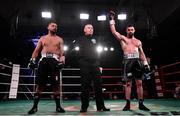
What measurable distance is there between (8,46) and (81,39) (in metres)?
7.85

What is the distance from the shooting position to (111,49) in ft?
36.4

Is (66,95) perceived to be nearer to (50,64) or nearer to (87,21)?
(87,21)

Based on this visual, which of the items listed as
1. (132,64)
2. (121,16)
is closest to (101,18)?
(121,16)

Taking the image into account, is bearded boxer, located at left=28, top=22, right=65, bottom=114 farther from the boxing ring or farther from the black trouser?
the boxing ring

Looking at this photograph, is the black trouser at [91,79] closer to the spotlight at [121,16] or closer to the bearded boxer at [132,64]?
the bearded boxer at [132,64]

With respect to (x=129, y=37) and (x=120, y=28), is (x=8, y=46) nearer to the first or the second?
(x=120, y=28)

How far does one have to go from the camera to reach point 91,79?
127 inches

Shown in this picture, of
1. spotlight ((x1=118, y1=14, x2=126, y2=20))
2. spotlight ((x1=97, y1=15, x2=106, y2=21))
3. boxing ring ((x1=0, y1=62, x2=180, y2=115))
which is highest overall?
spotlight ((x1=118, y1=14, x2=126, y2=20))

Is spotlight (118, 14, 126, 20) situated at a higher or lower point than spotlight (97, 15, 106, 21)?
higher

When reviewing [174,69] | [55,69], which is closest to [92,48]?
[55,69]

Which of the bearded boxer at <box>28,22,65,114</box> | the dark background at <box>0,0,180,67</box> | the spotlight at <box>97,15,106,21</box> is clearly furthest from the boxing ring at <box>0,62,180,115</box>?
the spotlight at <box>97,15,106,21</box>

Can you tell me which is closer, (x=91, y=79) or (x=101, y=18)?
(x=91, y=79)

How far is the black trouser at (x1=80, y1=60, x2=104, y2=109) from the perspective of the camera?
3117 mm

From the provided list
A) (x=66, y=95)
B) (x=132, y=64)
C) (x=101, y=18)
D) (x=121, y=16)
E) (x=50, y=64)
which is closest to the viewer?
(x=50, y=64)
